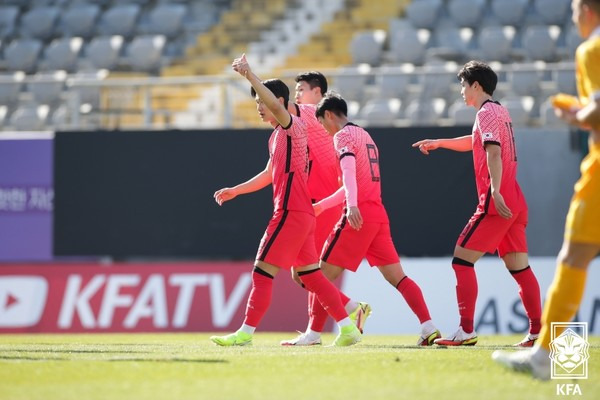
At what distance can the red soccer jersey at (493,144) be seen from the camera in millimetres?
9117

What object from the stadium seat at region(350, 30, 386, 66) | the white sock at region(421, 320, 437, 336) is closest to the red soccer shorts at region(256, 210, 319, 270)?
the white sock at region(421, 320, 437, 336)

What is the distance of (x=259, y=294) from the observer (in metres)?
8.97

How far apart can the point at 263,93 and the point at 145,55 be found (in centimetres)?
1399

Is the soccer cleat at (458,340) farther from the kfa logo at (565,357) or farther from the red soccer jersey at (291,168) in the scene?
the kfa logo at (565,357)

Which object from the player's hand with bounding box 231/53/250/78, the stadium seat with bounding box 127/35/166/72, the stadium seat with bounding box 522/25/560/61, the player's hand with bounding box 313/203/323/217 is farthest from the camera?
the stadium seat with bounding box 127/35/166/72

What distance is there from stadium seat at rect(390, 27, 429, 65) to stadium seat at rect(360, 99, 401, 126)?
10.5ft

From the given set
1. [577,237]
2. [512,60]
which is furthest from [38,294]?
[577,237]

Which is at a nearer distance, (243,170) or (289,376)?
(289,376)

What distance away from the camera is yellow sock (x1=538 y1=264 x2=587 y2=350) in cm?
616

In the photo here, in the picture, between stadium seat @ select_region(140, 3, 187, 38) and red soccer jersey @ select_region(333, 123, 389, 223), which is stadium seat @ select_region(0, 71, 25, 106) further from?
red soccer jersey @ select_region(333, 123, 389, 223)

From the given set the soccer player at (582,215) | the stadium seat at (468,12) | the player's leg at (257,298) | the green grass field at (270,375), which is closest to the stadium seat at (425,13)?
the stadium seat at (468,12)

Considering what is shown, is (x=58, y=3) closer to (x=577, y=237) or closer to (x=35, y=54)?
(x=35, y=54)

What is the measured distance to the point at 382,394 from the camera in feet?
18.8

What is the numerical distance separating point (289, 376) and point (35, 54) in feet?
56.8
